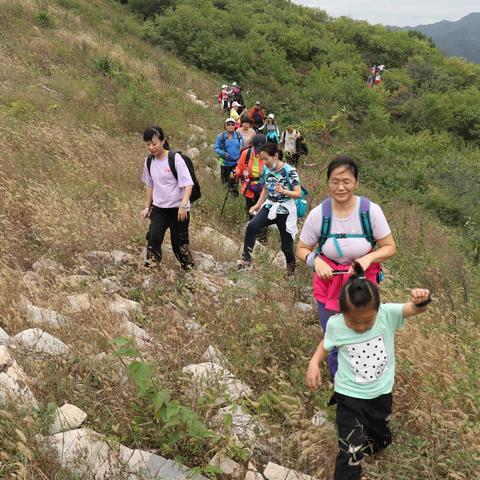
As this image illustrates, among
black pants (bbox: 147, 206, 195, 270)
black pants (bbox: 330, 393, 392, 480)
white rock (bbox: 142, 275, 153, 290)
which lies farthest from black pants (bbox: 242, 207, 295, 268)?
black pants (bbox: 330, 393, 392, 480)

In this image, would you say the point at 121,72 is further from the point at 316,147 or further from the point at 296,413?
the point at 296,413

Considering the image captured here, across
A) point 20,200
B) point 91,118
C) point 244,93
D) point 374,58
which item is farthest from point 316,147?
point 374,58

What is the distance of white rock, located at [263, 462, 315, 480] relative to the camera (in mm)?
2525

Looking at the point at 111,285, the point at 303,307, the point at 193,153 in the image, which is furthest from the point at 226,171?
the point at 303,307

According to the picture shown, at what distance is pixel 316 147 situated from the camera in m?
17.1

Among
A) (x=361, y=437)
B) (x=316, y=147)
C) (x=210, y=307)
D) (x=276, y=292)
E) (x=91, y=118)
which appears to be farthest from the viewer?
(x=316, y=147)

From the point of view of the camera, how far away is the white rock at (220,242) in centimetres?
584

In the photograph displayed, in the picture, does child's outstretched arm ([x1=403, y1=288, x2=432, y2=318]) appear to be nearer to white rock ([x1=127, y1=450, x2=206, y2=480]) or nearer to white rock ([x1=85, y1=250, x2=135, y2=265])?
white rock ([x1=127, y1=450, x2=206, y2=480])

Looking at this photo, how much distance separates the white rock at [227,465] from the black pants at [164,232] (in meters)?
2.60

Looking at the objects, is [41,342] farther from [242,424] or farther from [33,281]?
[242,424]

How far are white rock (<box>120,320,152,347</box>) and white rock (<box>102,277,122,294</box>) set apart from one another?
2.60ft

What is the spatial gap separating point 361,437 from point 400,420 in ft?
1.95

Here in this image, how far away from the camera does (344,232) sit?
9.93 feet

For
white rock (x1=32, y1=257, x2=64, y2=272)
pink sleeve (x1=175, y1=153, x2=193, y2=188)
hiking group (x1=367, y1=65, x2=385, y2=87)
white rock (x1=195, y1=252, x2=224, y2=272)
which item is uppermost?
hiking group (x1=367, y1=65, x2=385, y2=87)
